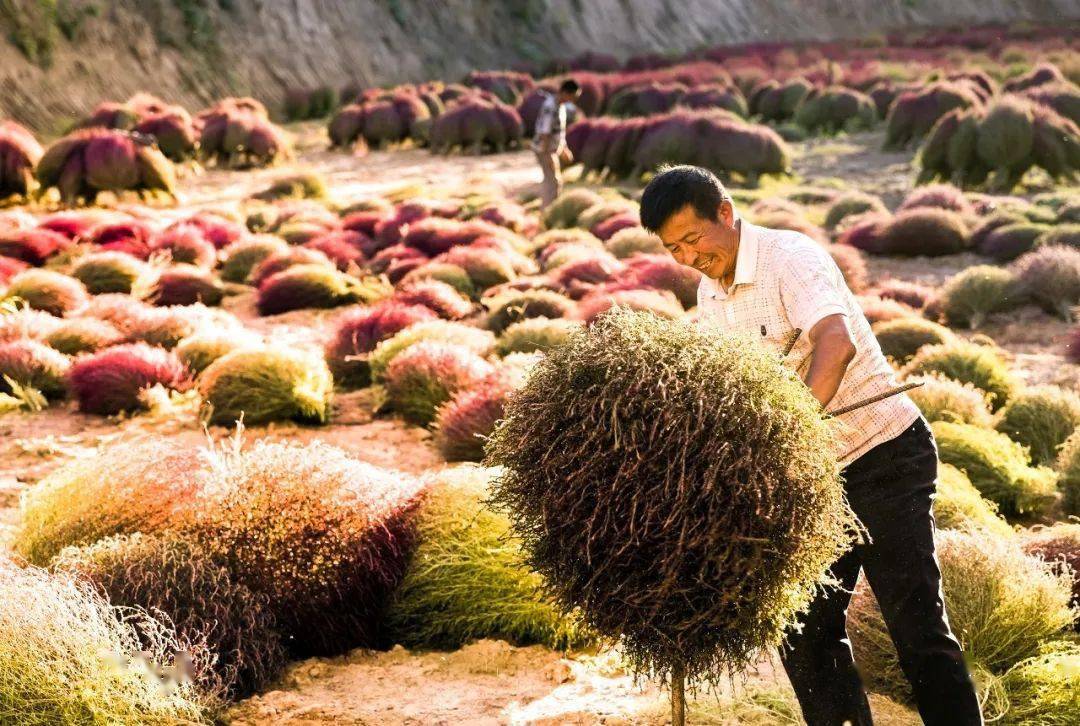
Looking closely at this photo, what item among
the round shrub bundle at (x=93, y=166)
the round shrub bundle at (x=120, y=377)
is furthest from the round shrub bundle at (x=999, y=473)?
the round shrub bundle at (x=93, y=166)

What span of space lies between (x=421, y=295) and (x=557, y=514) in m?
6.55

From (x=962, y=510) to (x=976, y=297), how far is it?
4.99 meters

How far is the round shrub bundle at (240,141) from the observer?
→ 64.0 feet

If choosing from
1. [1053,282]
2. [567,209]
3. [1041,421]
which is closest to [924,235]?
[1053,282]

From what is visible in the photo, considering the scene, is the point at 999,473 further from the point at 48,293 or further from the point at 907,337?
the point at 48,293

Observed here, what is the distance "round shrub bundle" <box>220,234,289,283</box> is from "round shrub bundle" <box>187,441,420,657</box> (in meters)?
7.13

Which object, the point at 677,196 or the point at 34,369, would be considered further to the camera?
the point at 34,369

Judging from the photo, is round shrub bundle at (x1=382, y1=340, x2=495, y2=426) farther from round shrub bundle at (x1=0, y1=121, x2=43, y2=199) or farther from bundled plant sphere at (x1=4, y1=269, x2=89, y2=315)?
round shrub bundle at (x1=0, y1=121, x2=43, y2=199)

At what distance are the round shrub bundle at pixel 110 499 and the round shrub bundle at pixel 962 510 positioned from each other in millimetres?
2641

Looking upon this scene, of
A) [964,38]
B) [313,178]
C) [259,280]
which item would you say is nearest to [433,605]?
[259,280]

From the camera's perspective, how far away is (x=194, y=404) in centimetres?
694

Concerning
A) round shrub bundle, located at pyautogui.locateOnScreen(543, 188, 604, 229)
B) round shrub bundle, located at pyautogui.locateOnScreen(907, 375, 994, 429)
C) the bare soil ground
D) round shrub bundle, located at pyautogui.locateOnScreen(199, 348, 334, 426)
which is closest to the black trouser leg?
the bare soil ground

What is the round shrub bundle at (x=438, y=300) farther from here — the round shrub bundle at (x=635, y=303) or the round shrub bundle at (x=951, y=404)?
the round shrub bundle at (x=951, y=404)

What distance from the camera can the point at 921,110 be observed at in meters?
20.7
